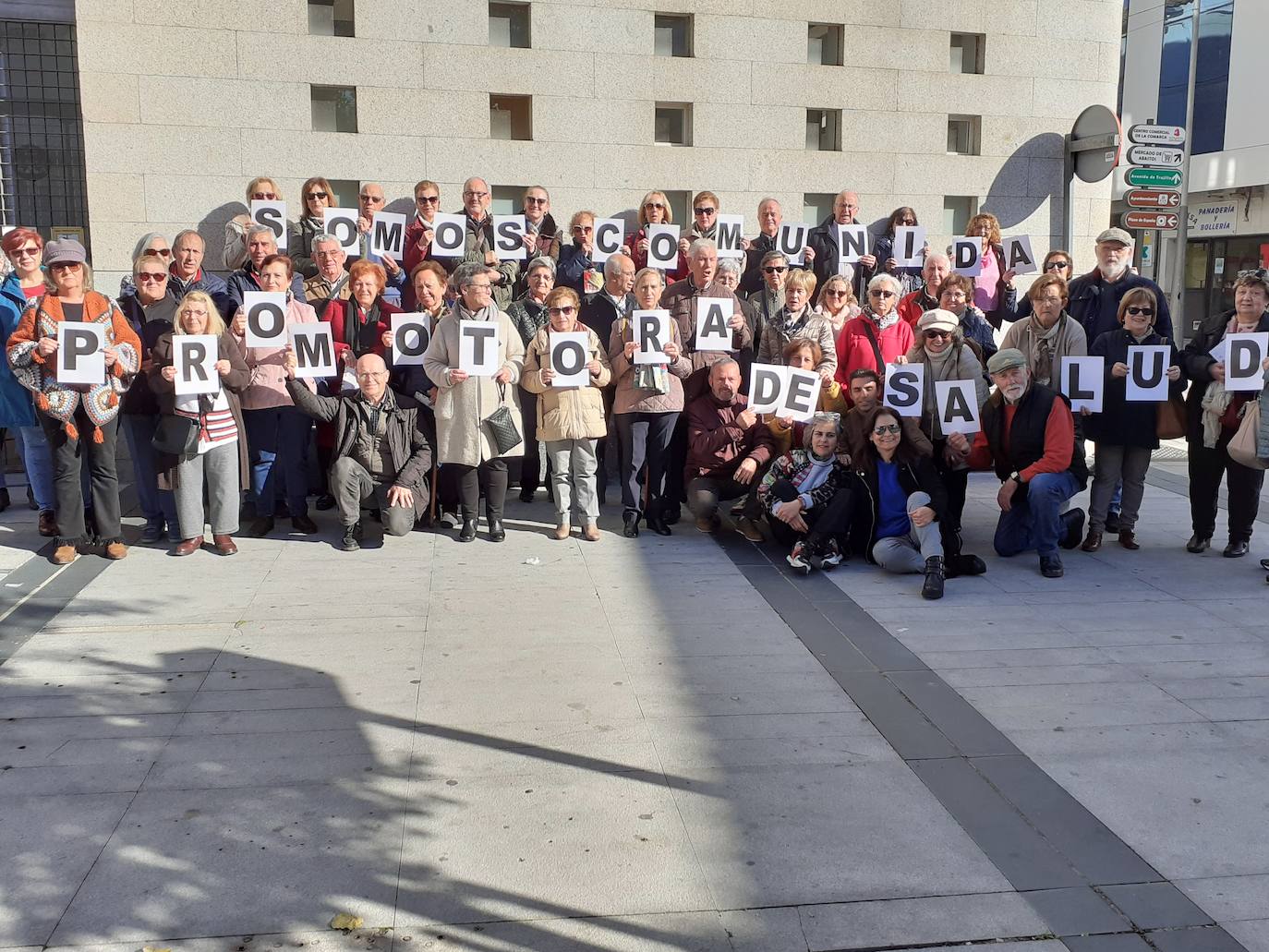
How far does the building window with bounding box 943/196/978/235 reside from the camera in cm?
1402

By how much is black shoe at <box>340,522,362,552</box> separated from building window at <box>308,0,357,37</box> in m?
6.15

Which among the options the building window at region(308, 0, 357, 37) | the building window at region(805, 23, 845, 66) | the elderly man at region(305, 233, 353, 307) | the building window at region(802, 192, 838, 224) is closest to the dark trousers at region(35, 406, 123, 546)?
the elderly man at region(305, 233, 353, 307)

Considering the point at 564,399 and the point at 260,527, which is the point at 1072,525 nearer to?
the point at 564,399

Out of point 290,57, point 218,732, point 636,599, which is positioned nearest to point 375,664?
point 218,732

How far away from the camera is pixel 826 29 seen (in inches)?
534

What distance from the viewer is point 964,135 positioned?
14.1 metres

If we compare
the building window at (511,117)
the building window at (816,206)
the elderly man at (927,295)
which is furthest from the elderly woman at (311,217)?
the building window at (816,206)

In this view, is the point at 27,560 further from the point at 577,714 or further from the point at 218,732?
the point at 577,714

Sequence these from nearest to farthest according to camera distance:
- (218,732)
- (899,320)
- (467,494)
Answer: (218,732) → (467,494) → (899,320)

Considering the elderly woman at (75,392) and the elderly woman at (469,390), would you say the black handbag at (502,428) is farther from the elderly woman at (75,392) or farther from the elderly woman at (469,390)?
the elderly woman at (75,392)

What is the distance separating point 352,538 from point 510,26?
6.79 metres

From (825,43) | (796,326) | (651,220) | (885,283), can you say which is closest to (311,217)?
(651,220)

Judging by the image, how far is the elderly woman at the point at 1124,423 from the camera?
8250mm

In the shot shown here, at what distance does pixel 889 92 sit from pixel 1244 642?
8932 mm
